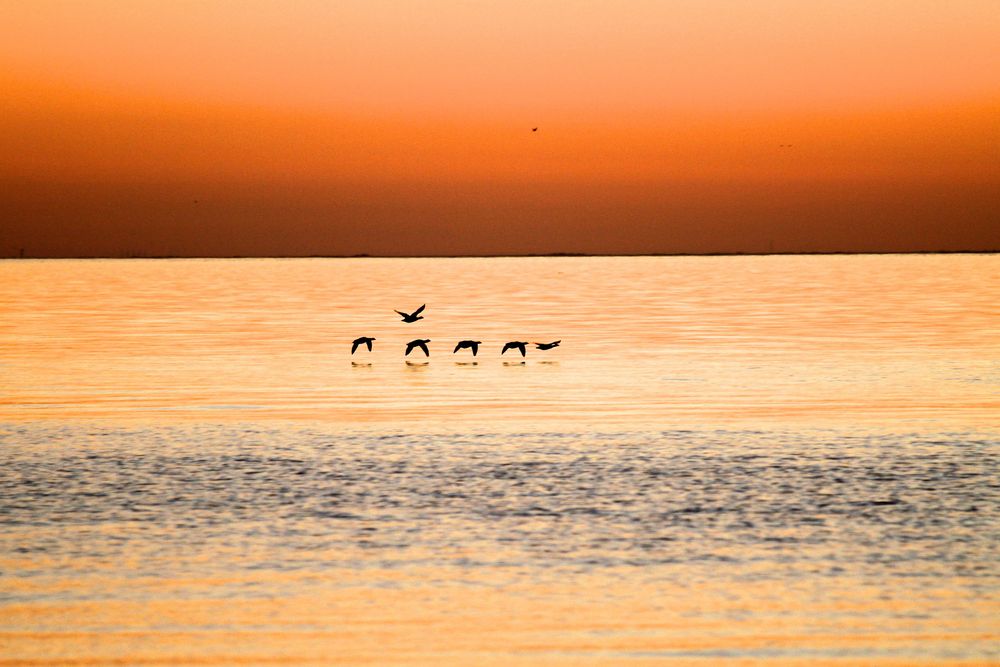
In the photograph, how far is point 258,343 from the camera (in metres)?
49.0

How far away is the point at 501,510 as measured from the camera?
18250 mm

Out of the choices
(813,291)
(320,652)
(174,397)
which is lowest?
(320,652)

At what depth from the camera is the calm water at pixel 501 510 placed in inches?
489

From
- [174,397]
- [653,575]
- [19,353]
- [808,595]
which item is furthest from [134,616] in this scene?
[19,353]

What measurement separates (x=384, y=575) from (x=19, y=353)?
32.3 metres

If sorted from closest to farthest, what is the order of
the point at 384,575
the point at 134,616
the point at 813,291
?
the point at 134,616 < the point at 384,575 < the point at 813,291

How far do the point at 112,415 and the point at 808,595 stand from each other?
18.0m

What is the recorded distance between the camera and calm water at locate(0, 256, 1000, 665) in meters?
12.4

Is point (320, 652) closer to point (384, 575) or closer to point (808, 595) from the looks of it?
point (384, 575)

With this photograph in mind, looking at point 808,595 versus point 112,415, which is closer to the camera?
point 808,595

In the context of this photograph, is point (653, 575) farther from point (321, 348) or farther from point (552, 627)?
point (321, 348)

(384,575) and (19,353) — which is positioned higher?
(19,353)

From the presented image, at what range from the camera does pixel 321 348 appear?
47375mm

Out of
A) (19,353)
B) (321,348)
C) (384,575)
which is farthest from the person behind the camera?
(321,348)
